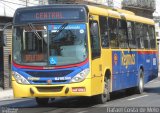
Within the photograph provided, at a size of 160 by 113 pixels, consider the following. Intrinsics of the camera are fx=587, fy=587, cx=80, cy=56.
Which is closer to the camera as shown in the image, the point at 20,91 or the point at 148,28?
the point at 20,91

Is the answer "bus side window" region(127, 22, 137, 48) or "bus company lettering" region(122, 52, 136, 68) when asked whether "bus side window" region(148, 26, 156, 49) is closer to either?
"bus side window" region(127, 22, 137, 48)

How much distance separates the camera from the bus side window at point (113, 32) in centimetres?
1980

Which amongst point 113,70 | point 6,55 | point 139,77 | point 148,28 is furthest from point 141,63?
point 6,55

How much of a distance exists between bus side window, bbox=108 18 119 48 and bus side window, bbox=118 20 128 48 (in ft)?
1.49

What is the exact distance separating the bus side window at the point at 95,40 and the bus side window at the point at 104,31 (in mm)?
567

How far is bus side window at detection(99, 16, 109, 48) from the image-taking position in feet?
61.6

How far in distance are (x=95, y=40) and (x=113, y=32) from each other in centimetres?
233

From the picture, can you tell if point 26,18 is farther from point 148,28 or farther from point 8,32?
point 8,32

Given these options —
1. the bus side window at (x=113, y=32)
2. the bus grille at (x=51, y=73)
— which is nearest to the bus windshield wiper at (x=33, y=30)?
the bus grille at (x=51, y=73)

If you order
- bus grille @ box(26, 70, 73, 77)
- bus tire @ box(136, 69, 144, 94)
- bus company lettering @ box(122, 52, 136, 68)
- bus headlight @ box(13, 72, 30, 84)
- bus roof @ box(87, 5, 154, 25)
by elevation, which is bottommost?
bus tire @ box(136, 69, 144, 94)

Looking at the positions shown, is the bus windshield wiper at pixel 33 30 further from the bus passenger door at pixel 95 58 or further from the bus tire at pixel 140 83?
the bus tire at pixel 140 83

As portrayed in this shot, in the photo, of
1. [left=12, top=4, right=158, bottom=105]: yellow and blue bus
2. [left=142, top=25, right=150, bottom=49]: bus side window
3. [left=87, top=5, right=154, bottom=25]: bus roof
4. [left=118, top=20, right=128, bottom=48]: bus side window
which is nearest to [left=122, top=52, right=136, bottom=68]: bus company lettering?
[left=118, top=20, right=128, bottom=48]: bus side window

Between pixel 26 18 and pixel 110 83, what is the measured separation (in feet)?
12.2

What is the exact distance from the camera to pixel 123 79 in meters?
21.2
